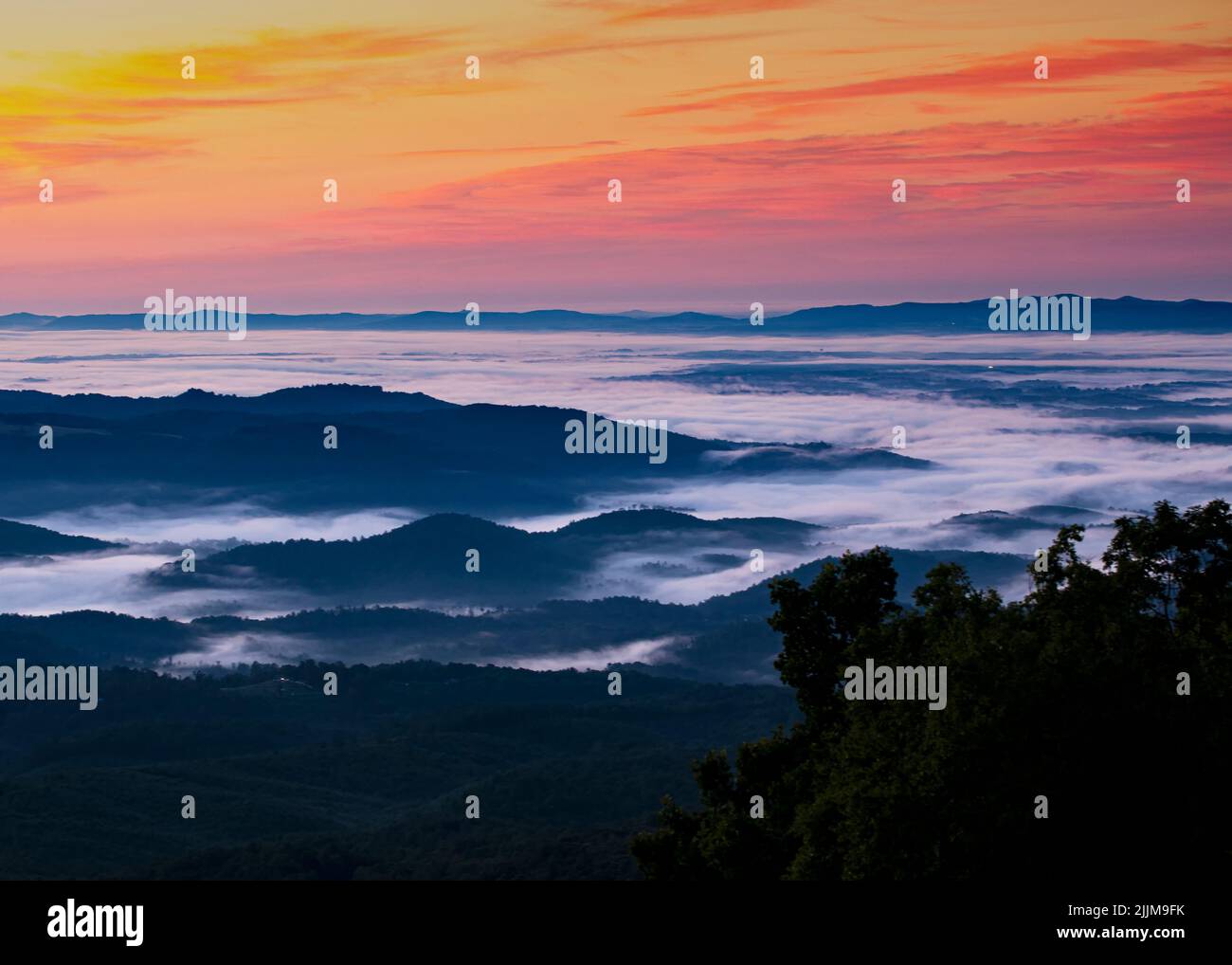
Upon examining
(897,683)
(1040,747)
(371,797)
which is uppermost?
(897,683)

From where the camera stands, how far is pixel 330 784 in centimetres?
17625

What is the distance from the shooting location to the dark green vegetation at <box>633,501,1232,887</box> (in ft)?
88.3

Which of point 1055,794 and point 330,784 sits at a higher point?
point 1055,794

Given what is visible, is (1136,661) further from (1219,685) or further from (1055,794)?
(1055,794)

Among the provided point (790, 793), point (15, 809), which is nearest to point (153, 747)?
point (15, 809)

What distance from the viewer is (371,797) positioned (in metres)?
169

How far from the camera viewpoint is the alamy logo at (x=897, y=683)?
98.7 feet

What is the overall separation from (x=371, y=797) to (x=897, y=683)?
144 metres
